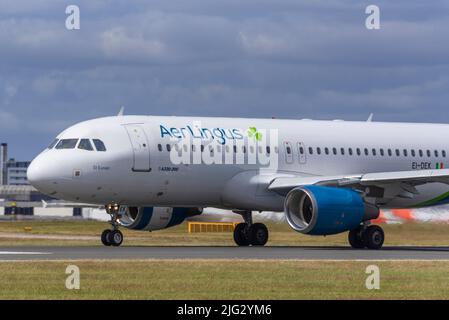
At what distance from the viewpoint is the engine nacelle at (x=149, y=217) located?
44.9 metres

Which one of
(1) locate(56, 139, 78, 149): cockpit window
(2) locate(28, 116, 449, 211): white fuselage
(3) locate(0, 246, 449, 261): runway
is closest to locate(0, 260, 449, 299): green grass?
(3) locate(0, 246, 449, 261): runway

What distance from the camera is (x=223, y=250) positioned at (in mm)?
38875

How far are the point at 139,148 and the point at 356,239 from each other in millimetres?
8568

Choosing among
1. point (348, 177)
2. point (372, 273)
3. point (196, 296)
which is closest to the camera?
point (196, 296)

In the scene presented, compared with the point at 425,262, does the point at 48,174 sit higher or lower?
higher

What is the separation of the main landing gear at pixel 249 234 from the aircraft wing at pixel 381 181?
8.46 ft

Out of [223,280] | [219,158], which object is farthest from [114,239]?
[223,280]

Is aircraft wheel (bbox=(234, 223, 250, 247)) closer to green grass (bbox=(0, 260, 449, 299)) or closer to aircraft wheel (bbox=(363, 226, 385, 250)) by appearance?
aircraft wheel (bbox=(363, 226, 385, 250))

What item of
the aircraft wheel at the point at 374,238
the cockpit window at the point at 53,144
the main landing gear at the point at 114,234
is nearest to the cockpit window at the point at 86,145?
the cockpit window at the point at 53,144

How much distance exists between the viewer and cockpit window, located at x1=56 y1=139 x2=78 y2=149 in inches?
1590

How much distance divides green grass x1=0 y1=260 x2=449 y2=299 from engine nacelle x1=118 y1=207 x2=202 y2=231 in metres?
13.7

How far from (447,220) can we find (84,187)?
18072 mm
